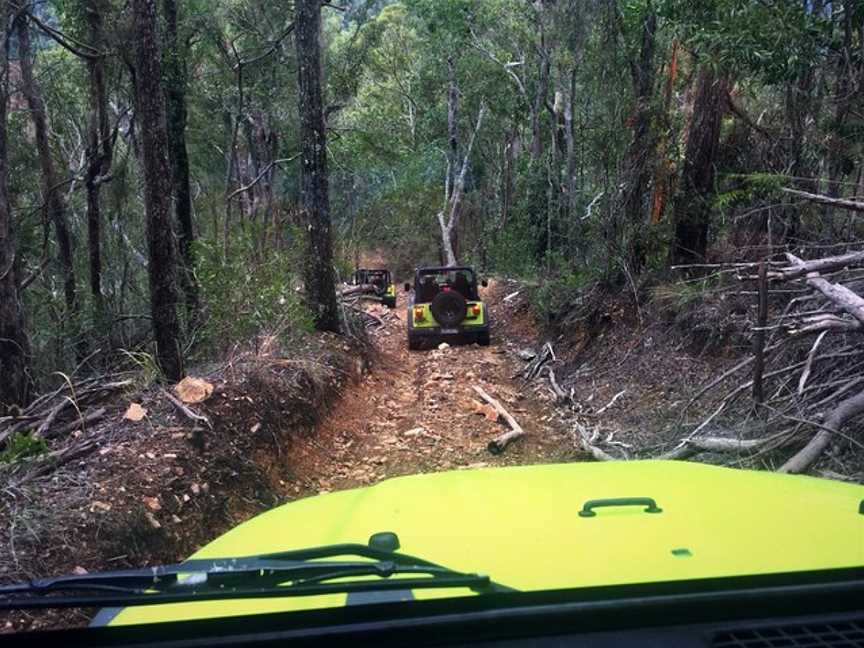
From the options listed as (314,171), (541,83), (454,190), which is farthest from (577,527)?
(454,190)

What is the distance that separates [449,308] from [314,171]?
14.8 ft

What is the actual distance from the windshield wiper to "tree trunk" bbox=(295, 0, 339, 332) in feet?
35.6

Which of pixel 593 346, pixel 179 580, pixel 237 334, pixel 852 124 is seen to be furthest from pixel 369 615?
pixel 593 346

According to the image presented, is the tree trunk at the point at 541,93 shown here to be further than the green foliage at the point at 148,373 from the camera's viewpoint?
Yes

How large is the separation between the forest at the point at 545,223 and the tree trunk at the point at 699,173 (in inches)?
1.7

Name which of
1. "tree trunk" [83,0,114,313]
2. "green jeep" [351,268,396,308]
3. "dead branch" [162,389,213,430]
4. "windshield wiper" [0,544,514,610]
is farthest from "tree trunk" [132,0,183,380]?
"green jeep" [351,268,396,308]

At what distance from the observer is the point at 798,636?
6.25ft

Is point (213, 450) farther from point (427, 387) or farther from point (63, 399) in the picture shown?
point (427, 387)

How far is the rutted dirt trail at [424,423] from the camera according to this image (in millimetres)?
8508

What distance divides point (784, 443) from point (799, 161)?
17.9ft

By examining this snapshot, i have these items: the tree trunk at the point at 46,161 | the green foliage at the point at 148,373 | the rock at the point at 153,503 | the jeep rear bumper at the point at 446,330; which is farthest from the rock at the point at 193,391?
the jeep rear bumper at the point at 446,330

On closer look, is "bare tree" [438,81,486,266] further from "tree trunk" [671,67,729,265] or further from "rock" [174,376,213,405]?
"rock" [174,376,213,405]

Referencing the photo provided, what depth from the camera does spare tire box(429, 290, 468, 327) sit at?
15.9m

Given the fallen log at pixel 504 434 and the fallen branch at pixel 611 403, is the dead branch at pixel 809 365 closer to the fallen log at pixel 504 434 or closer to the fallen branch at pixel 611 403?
the fallen log at pixel 504 434
